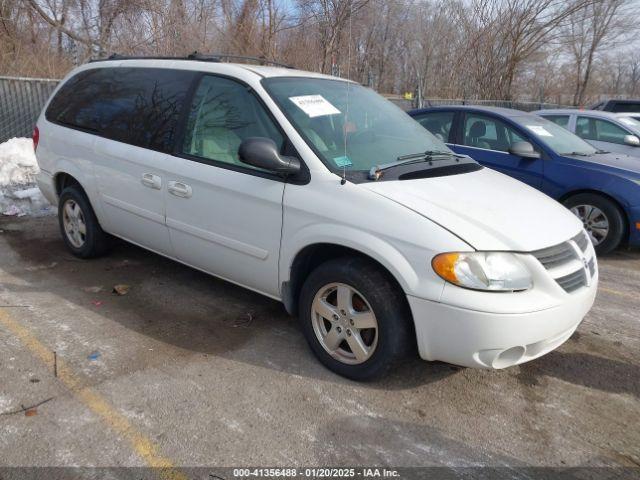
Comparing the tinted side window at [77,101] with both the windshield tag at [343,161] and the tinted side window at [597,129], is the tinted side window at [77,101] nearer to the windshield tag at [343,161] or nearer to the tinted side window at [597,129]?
the windshield tag at [343,161]

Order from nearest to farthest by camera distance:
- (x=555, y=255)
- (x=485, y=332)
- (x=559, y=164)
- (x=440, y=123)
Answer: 1. (x=485, y=332)
2. (x=555, y=255)
3. (x=559, y=164)
4. (x=440, y=123)

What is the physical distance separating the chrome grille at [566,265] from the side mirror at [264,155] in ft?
4.93

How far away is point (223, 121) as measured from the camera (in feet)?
12.4

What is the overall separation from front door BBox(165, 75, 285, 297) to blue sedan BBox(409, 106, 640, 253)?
3610mm

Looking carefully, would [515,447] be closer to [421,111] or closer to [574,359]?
[574,359]

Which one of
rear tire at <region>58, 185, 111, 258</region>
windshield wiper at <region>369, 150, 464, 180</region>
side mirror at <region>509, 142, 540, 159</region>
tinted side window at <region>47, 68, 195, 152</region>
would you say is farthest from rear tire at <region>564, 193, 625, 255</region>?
rear tire at <region>58, 185, 111, 258</region>

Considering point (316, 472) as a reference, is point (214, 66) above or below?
above

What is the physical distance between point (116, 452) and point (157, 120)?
2.54 metres

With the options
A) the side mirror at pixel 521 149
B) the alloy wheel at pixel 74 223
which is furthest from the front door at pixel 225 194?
the side mirror at pixel 521 149

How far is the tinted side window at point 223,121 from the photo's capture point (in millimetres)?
3555

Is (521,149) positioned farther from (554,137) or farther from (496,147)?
(554,137)

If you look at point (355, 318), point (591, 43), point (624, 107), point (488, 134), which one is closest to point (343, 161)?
point (355, 318)

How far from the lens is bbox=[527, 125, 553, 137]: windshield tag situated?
21.5 ft

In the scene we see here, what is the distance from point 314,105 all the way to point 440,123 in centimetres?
402
